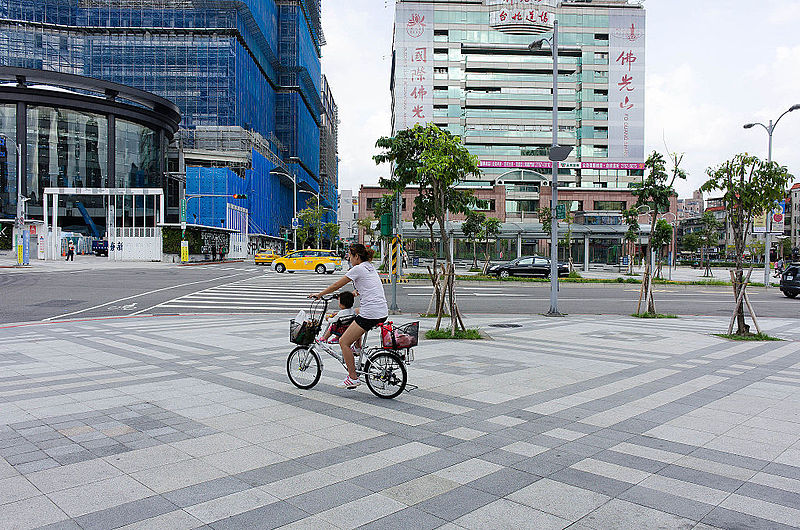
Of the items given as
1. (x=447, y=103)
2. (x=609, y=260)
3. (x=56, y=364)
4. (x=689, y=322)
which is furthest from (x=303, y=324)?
(x=447, y=103)

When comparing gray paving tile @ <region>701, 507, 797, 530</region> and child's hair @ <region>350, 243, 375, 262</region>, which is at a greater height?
child's hair @ <region>350, 243, 375, 262</region>

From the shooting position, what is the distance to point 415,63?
271ft

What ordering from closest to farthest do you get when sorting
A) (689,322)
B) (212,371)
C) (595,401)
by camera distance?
(595,401) < (212,371) < (689,322)

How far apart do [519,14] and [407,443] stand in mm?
86960

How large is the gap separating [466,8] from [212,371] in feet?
275

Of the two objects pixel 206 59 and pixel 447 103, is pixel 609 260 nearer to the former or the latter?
pixel 447 103

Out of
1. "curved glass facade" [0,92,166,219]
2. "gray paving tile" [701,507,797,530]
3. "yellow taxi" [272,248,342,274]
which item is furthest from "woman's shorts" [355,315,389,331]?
"curved glass facade" [0,92,166,219]

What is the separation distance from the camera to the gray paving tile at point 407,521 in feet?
13.0

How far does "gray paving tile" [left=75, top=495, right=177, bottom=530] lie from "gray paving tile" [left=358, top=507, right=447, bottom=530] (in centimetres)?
140

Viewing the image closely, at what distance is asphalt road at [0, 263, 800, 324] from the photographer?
1856cm

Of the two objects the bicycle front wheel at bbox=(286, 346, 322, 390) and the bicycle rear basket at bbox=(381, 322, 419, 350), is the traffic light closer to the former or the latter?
the bicycle front wheel at bbox=(286, 346, 322, 390)

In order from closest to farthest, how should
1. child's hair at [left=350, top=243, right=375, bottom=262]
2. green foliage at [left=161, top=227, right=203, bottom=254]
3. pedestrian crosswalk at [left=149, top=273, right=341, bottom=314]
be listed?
child's hair at [left=350, top=243, right=375, bottom=262] → pedestrian crosswalk at [left=149, top=273, right=341, bottom=314] → green foliage at [left=161, top=227, right=203, bottom=254]

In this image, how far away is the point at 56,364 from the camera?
937 centimetres

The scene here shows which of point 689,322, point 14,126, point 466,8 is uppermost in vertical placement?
point 466,8
